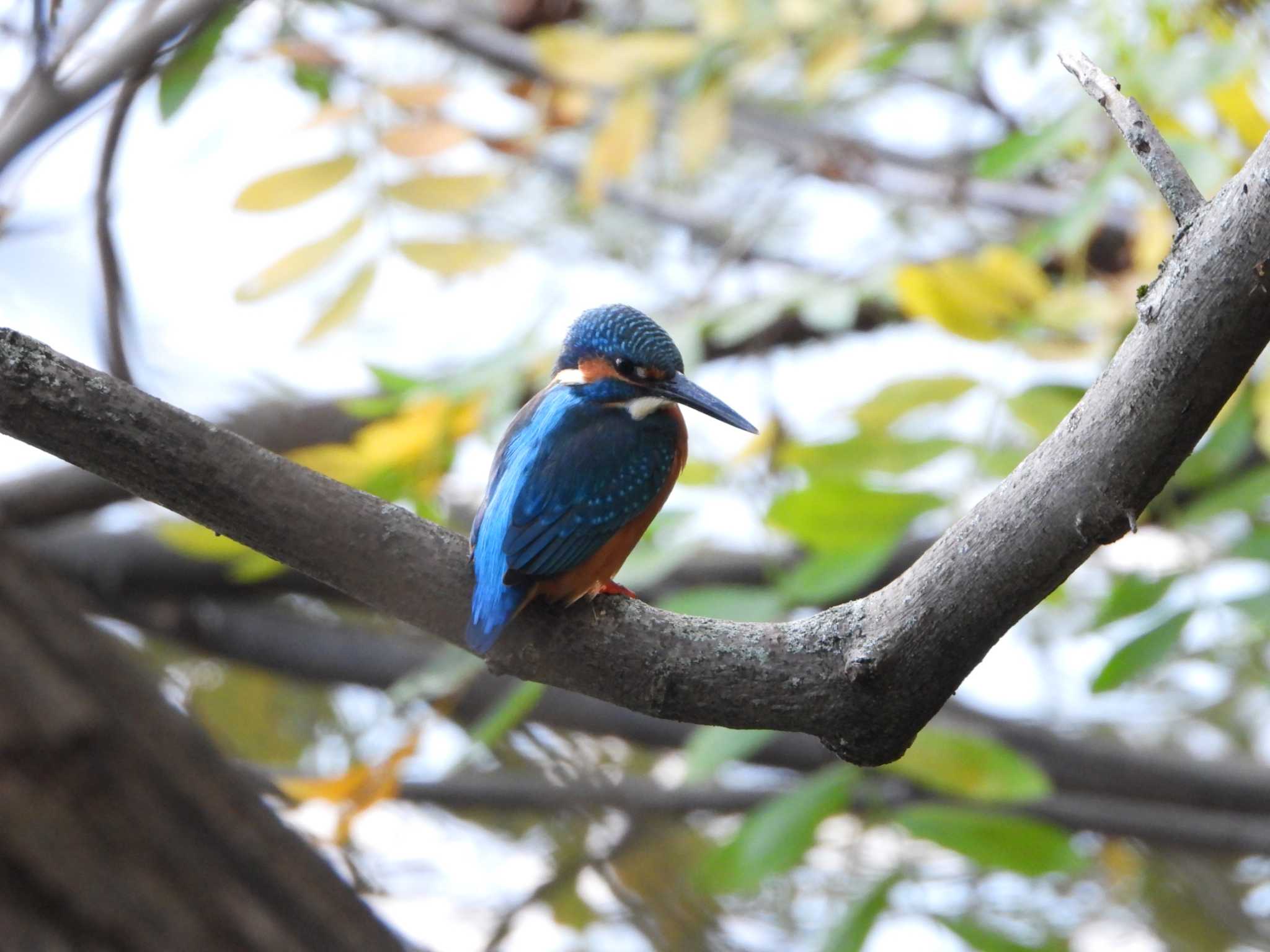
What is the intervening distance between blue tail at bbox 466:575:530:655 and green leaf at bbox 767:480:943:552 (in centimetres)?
69

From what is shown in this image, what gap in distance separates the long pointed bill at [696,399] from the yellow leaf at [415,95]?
105cm

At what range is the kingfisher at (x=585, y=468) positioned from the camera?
1.47 metres

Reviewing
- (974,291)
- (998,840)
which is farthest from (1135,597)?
(974,291)

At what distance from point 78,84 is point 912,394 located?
1.42 meters

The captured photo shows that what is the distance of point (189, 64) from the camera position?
2.21 m

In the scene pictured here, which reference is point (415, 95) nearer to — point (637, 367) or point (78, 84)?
point (78, 84)

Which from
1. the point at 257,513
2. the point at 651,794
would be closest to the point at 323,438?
the point at 651,794

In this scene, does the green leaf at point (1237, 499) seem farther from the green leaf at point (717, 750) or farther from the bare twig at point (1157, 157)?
the bare twig at point (1157, 157)

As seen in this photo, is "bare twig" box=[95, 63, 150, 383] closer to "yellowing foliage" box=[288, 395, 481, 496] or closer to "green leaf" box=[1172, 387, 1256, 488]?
"yellowing foliage" box=[288, 395, 481, 496]

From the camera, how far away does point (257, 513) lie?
1240 millimetres

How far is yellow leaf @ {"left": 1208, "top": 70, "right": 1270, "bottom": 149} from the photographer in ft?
6.81

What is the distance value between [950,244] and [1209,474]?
1779mm

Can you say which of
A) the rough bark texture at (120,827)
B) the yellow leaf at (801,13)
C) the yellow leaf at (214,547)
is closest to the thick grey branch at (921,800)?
the rough bark texture at (120,827)

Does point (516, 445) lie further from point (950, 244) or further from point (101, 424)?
point (950, 244)
